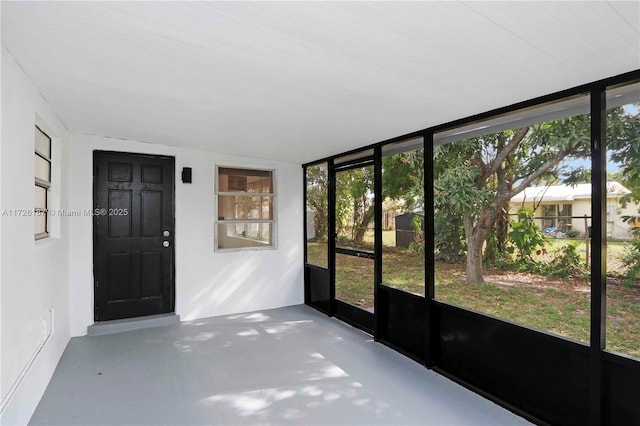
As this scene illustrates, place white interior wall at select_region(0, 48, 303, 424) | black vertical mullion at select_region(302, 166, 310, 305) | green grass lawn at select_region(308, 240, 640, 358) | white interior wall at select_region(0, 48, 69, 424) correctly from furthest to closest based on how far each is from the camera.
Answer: black vertical mullion at select_region(302, 166, 310, 305) < green grass lawn at select_region(308, 240, 640, 358) < white interior wall at select_region(0, 48, 303, 424) < white interior wall at select_region(0, 48, 69, 424)

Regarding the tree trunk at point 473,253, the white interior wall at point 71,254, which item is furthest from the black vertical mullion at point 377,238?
the white interior wall at point 71,254

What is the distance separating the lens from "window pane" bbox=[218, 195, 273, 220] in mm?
4973

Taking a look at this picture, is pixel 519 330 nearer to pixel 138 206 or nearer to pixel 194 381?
pixel 194 381

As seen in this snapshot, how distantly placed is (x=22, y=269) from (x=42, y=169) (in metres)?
1.42

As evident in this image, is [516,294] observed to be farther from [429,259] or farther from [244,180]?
[244,180]

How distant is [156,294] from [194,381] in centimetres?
196

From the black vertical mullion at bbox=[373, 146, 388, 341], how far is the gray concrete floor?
27 centimetres

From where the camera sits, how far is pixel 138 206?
14.5 feet

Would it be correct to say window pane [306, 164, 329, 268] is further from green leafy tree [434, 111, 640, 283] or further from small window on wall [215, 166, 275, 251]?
green leafy tree [434, 111, 640, 283]

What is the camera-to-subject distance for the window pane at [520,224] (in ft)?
12.6

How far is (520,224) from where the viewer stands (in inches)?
174

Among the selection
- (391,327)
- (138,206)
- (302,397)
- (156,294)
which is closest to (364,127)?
(391,327)

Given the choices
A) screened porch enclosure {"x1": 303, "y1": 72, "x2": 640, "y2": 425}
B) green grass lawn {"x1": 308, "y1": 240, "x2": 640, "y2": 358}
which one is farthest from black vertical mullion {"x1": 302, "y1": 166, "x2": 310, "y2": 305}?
green grass lawn {"x1": 308, "y1": 240, "x2": 640, "y2": 358}

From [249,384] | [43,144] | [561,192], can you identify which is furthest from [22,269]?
[561,192]
